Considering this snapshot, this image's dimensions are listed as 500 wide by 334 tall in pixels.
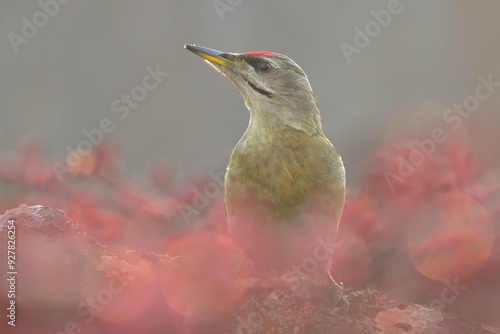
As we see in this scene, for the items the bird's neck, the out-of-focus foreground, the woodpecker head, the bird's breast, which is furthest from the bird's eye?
the out-of-focus foreground

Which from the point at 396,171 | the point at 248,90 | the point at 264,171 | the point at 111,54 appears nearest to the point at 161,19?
the point at 111,54

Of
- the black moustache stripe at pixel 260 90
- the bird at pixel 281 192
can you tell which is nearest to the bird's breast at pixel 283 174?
the bird at pixel 281 192

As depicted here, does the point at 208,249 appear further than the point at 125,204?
No

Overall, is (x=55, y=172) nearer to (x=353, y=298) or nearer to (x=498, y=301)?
(x=353, y=298)

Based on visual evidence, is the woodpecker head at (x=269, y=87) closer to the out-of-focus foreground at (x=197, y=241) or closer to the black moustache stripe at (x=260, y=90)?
the black moustache stripe at (x=260, y=90)

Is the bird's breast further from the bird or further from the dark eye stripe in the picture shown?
the dark eye stripe
